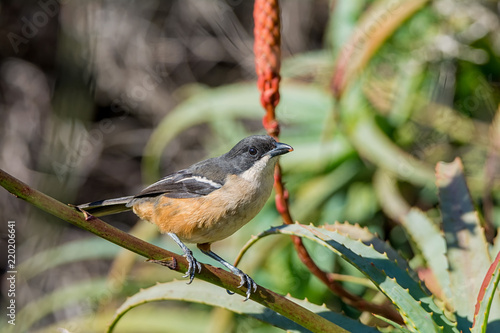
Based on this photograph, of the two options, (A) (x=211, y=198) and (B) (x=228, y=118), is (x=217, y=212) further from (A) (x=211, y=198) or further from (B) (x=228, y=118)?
(B) (x=228, y=118)

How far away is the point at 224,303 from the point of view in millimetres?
2156

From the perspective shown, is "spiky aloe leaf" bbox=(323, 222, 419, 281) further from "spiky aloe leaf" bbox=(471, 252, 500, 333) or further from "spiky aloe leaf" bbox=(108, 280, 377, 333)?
"spiky aloe leaf" bbox=(471, 252, 500, 333)

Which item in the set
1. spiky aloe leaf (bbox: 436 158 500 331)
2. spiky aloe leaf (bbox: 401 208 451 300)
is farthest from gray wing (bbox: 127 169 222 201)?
spiky aloe leaf (bbox: 436 158 500 331)

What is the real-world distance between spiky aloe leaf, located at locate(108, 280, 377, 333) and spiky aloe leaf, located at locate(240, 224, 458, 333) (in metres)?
0.23

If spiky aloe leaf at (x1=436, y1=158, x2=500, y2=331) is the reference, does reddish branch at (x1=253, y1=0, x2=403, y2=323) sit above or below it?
above

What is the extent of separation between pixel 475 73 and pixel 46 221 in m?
4.06

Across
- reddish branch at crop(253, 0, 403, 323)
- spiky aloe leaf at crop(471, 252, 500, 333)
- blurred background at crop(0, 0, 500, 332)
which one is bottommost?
blurred background at crop(0, 0, 500, 332)

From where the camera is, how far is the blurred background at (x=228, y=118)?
3.77m

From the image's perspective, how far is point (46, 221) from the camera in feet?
18.5

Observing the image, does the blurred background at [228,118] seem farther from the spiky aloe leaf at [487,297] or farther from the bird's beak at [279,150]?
the spiky aloe leaf at [487,297]

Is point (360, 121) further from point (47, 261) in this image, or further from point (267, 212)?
point (47, 261)

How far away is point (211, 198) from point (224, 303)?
535 millimetres

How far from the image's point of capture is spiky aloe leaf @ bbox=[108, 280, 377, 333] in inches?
82.8

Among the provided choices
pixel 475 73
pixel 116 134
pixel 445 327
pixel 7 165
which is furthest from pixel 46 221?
pixel 445 327
